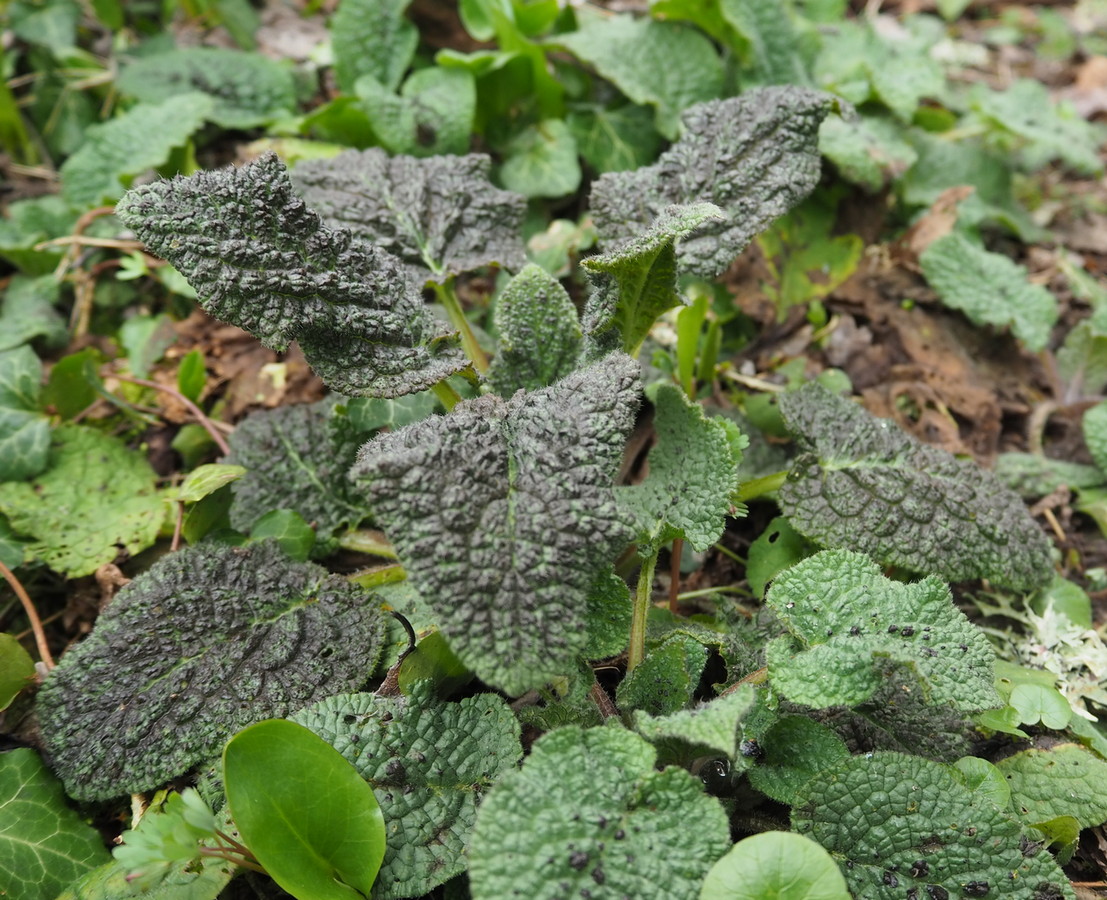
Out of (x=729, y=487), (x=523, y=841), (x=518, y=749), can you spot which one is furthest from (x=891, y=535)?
(x=523, y=841)

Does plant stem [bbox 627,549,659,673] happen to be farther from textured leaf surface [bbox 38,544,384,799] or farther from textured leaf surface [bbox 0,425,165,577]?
textured leaf surface [bbox 0,425,165,577]

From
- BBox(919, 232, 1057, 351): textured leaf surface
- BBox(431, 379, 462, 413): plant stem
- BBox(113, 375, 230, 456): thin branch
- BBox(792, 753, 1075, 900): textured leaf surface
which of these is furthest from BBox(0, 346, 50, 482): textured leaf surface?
BBox(919, 232, 1057, 351): textured leaf surface

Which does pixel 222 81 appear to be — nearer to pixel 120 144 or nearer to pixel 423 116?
pixel 120 144

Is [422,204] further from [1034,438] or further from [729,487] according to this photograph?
[1034,438]

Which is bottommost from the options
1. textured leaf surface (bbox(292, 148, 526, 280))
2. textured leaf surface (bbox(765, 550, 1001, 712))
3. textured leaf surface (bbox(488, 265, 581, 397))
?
textured leaf surface (bbox(765, 550, 1001, 712))

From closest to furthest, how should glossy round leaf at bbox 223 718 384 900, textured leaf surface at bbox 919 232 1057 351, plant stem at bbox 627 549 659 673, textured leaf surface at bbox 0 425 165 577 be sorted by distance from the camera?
glossy round leaf at bbox 223 718 384 900 < plant stem at bbox 627 549 659 673 < textured leaf surface at bbox 0 425 165 577 < textured leaf surface at bbox 919 232 1057 351

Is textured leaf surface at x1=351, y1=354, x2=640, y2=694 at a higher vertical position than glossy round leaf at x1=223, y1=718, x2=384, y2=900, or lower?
higher

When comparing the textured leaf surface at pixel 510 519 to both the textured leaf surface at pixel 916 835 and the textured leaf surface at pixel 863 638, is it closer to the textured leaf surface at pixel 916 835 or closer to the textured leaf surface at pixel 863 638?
the textured leaf surface at pixel 863 638
